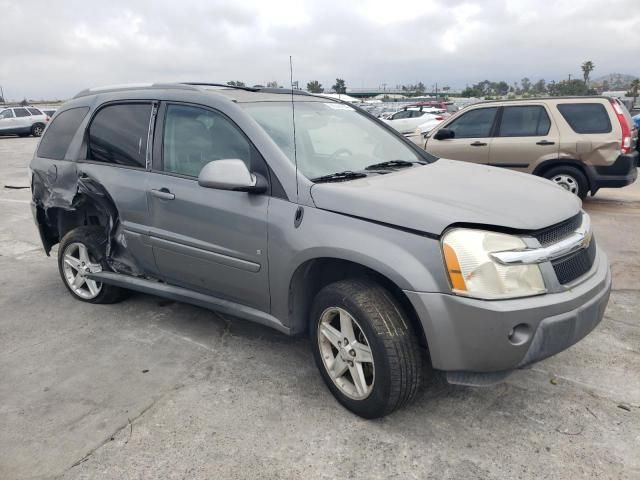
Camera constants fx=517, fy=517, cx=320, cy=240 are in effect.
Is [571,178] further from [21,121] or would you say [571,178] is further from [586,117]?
[21,121]

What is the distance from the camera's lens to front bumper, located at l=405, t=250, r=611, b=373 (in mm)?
2338

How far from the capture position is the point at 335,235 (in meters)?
2.70

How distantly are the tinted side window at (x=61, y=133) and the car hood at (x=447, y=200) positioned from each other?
267 centimetres

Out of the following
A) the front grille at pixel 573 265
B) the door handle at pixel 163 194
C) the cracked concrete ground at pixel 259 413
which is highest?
the door handle at pixel 163 194

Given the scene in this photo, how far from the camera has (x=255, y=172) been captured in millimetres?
3105

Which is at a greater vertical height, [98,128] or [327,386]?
[98,128]

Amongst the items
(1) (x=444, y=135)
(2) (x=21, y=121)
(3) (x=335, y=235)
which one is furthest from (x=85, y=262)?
(2) (x=21, y=121)

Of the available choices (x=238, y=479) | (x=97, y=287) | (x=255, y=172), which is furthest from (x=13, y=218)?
(x=238, y=479)

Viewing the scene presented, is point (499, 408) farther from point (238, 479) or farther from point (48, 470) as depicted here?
point (48, 470)

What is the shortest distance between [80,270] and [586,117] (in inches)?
277

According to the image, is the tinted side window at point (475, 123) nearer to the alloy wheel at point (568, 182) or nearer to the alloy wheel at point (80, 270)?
the alloy wheel at point (568, 182)

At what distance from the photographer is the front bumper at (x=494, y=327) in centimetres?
234

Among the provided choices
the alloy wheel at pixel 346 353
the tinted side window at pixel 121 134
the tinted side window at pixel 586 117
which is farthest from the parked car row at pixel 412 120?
the alloy wheel at pixel 346 353

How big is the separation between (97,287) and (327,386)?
97.9 inches
